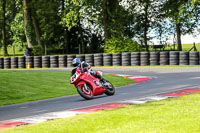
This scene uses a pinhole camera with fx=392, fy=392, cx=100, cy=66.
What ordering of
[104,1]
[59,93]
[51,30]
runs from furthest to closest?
[51,30] → [104,1] → [59,93]

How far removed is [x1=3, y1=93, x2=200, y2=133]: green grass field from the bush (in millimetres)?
23823

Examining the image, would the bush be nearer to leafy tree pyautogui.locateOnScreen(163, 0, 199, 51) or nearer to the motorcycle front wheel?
leafy tree pyautogui.locateOnScreen(163, 0, 199, 51)

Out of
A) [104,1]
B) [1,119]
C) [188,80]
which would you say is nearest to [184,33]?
[104,1]

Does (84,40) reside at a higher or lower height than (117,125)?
higher

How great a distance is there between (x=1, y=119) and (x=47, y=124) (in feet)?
7.18

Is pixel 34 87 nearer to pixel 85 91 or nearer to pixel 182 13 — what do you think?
pixel 85 91

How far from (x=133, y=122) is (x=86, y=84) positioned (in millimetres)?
5111

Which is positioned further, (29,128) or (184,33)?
(184,33)

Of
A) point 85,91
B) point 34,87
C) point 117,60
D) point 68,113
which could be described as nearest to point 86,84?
point 85,91

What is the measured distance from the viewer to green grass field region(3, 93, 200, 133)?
22.3 ft

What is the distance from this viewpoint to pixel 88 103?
11.7 metres

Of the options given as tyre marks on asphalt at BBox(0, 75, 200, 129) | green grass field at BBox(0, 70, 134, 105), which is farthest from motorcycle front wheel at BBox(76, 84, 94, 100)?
green grass field at BBox(0, 70, 134, 105)

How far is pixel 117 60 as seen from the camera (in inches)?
1145

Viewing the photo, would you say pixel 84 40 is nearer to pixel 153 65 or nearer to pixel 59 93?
pixel 153 65
